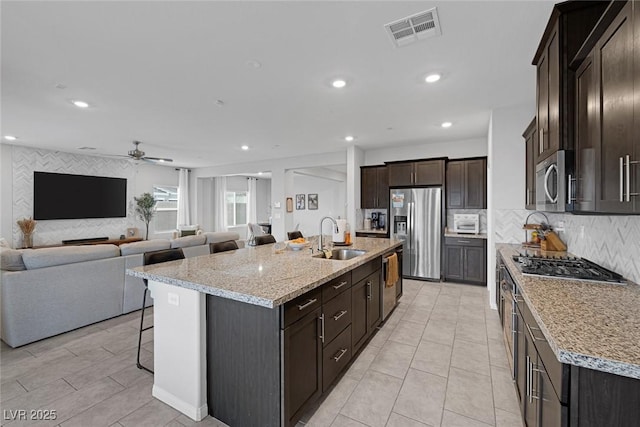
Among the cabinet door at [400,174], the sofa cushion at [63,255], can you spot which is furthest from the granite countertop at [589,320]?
the sofa cushion at [63,255]

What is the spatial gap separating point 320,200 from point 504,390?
Result: 27.1ft

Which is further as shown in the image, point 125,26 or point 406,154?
point 406,154

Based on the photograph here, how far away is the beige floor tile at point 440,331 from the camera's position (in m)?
2.98

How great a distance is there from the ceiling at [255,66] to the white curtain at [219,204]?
5243 millimetres

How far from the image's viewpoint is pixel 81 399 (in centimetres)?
206

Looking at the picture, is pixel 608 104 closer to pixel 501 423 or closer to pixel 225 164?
pixel 501 423

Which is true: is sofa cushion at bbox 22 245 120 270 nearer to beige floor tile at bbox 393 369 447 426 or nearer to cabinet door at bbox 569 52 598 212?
beige floor tile at bbox 393 369 447 426

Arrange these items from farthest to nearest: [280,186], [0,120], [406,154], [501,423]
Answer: [280,186] → [406,154] → [0,120] → [501,423]

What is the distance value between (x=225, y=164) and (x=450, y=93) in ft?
22.6

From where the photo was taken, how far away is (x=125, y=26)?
1973 millimetres

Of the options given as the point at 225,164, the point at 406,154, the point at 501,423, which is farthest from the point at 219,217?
the point at 501,423

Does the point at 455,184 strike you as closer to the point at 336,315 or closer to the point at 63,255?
the point at 336,315

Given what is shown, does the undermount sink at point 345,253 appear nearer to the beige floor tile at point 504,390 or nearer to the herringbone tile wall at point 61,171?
the beige floor tile at point 504,390

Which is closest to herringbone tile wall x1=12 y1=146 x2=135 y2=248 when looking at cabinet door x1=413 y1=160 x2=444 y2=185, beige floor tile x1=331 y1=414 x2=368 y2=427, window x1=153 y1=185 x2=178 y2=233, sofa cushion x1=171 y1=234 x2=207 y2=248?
window x1=153 y1=185 x2=178 y2=233
